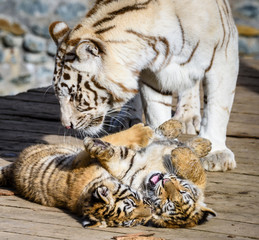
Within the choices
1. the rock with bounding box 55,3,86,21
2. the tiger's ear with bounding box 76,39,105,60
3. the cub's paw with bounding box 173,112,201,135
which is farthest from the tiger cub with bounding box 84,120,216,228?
the rock with bounding box 55,3,86,21

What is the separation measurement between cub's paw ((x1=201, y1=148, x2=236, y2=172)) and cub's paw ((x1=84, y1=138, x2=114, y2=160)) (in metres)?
0.87

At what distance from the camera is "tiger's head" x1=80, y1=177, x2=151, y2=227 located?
2648 millimetres

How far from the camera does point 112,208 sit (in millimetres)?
2660

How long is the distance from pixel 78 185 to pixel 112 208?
0.82 ft

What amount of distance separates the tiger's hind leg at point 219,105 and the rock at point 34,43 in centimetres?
346

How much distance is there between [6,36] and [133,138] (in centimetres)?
388

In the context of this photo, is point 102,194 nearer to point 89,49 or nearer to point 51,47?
point 89,49

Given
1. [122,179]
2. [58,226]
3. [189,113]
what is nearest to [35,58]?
[189,113]

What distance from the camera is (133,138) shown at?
322cm

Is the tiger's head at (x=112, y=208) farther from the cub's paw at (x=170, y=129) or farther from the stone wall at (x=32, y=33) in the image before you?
the stone wall at (x=32, y=33)

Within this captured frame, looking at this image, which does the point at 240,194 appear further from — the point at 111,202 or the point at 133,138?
the point at 111,202

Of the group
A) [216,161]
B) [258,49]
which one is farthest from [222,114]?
[258,49]

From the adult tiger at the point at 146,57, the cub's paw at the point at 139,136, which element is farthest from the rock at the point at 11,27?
the cub's paw at the point at 139,136

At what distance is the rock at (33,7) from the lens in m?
6.54
